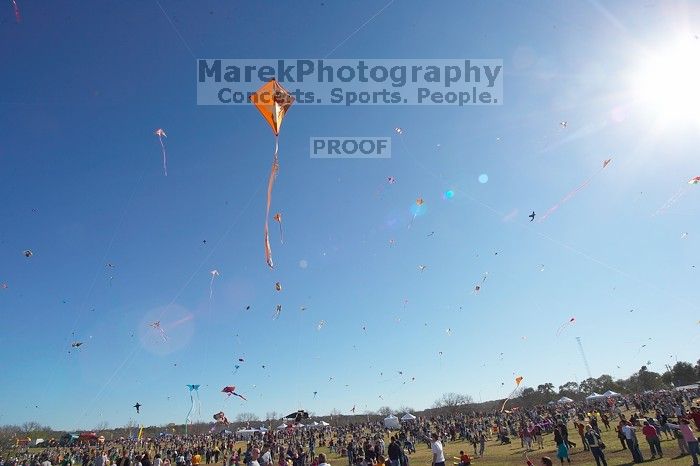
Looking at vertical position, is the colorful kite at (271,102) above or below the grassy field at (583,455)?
above

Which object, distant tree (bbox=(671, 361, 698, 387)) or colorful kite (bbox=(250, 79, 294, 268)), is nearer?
colorful kite (bbox=(250, 79, 294, 268))

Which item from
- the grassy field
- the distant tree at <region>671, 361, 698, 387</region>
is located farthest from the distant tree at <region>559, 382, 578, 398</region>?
the grassy field

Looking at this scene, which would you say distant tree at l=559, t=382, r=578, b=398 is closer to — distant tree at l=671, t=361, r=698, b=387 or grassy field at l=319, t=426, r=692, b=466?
distant tree at l=671, t=361, r=698, b=387

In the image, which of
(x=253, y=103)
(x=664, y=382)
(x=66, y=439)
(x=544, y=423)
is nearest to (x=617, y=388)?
(x=664, y=382)

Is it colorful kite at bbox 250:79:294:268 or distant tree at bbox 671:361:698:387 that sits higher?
colorful kite at bbox 250:79:294:268

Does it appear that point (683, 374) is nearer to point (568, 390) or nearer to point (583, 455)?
point (568, 390)

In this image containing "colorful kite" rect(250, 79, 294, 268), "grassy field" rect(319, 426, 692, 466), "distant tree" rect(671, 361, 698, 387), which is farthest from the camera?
"distant tree" rect(671, 361, 698, 387)

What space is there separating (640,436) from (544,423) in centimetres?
892

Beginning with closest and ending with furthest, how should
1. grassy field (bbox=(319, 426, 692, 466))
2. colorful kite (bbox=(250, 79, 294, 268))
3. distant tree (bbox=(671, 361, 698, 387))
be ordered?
colorful kite (bbox=(250, 79, 294, 268)), grassy field (bbox=(319, 426, 692, 466)), distant tree (bbox=(671, 361, 698, 387))

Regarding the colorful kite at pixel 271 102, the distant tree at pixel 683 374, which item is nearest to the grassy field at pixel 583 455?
the colorful kite at pixel 271 102

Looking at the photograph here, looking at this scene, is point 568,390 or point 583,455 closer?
point 583,455

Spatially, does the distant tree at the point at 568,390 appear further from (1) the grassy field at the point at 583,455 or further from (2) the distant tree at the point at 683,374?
(1) the grassy field at the point at 583,455

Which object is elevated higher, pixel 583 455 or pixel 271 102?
pixel 271 102

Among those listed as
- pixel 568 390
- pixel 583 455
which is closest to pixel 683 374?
pixel 568 390
